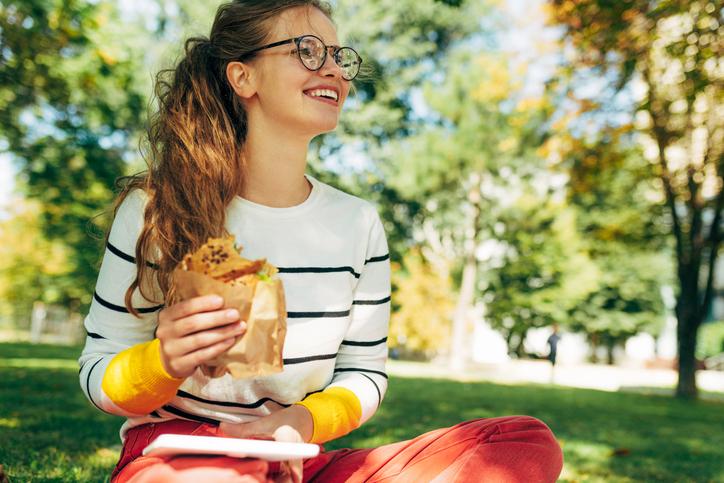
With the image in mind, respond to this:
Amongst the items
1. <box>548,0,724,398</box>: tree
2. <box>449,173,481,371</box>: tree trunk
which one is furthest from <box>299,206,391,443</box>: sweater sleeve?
<box>449,173,481,371</box>: tree trunk

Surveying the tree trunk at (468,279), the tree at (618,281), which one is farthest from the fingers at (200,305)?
the tree trunk at (468,279)

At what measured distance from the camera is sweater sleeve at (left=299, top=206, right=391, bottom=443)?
212cm

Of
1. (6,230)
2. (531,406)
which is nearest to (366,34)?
(531,406)

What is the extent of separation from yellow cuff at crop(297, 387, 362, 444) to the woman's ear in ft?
3.35

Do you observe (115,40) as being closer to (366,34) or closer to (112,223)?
(112,223)

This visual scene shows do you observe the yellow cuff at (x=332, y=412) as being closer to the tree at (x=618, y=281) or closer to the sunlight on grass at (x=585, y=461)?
the sunlight on grass at (x=585, y=461)

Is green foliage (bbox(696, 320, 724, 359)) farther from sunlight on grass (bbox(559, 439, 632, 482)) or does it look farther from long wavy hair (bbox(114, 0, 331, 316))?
long wavy hair (bbox(114, 0, 331, 316))


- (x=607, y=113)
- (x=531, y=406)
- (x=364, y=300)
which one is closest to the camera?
(x=364, y=300)

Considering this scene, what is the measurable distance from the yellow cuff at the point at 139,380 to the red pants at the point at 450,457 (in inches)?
6.0

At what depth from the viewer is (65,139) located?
11.2 metres

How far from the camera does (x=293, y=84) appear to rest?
7.42 ft

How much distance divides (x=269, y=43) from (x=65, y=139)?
10.1 metres

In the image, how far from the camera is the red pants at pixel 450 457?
1.99 meters

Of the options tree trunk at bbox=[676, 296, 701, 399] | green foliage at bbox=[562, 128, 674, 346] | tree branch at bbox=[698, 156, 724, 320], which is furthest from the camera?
green foliage at bbox=[562, 128, 674, 346]
